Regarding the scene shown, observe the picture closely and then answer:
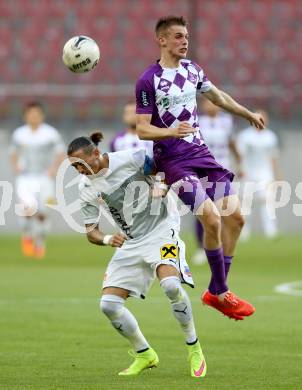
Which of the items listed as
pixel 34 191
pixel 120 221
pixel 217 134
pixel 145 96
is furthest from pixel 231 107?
pixel 34 191

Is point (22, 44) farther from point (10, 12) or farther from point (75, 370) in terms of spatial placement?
point (75, 370)

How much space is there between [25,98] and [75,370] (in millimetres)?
16395

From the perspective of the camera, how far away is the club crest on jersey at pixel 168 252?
8.16m

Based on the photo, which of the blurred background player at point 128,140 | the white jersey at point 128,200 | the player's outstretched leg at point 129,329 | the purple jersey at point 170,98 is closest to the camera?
the player's outstretched leg at point 129,329

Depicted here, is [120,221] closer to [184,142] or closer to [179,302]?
[179,302]

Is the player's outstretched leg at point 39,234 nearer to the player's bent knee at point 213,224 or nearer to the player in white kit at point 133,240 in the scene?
the player's bent knee at point 213,224

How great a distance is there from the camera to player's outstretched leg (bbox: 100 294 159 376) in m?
8.12

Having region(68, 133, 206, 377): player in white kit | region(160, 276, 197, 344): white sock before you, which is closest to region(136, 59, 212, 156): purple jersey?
region(68, 133, 206, 377): player in white kit

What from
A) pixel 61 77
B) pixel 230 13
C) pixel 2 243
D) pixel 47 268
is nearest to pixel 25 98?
pixel 61 77

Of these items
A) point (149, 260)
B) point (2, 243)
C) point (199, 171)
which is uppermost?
point (199, 171)

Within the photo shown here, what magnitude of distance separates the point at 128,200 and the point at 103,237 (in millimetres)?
624

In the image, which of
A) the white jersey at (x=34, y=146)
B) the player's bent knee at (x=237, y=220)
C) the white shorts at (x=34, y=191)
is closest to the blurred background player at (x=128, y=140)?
the white jersey at (x=34, y=146)

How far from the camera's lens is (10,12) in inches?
1000

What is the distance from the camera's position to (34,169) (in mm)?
19641
